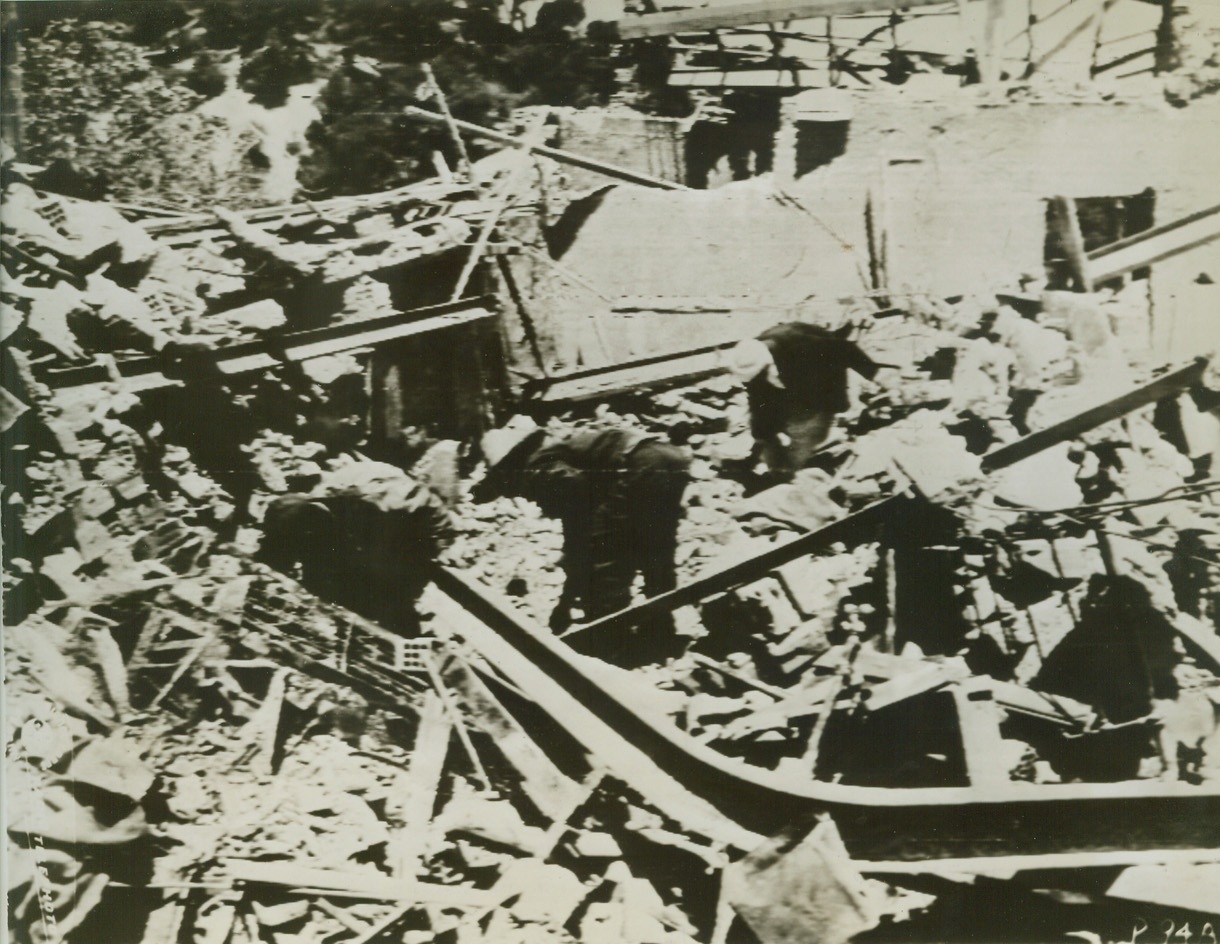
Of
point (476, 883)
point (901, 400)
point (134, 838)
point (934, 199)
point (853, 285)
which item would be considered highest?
point (934, 199)

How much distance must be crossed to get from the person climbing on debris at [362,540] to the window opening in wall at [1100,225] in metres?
1.29

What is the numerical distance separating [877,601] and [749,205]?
794 mm

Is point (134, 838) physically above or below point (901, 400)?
below

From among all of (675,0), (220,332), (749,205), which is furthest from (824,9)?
(220,332)

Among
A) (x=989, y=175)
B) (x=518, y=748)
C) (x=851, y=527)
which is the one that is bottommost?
(x=518, y=748)

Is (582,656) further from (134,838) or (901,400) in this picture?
(134,838)

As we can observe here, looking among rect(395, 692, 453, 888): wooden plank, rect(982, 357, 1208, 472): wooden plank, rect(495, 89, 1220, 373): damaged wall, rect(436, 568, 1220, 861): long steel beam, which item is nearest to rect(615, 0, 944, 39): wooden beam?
Answer: rect(495, 89, 1220, 373): damaged wall

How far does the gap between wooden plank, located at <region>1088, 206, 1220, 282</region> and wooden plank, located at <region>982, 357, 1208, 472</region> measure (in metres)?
0.22

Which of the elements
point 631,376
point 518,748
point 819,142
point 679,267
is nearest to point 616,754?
point 518,748

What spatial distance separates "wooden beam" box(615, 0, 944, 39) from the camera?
5.20 feet

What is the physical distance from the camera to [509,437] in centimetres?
160

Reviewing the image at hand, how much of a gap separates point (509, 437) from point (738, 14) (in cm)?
92

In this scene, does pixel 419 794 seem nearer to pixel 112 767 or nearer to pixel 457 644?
pixel 457 644

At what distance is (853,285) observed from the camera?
5.24ft
